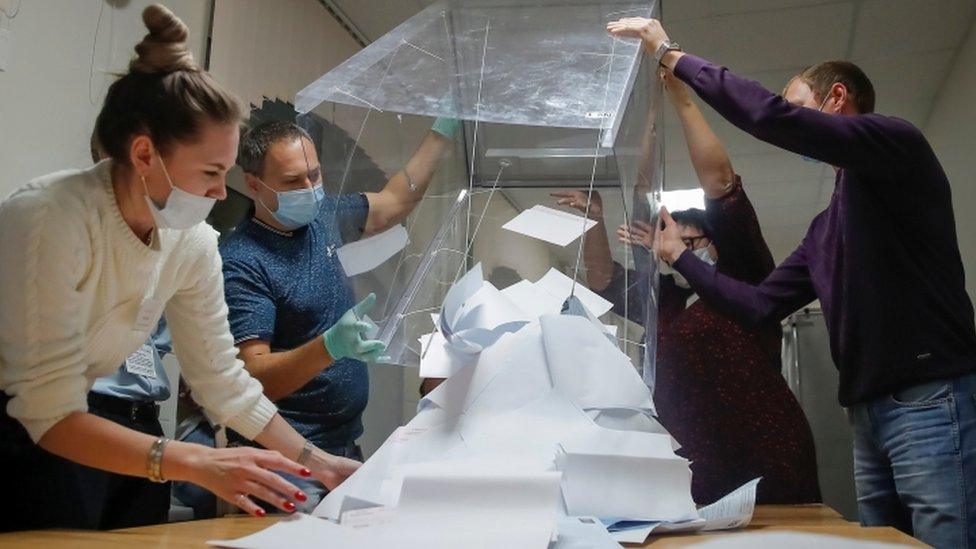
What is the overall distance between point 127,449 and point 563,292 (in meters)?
0.49

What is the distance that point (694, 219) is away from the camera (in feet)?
4.99

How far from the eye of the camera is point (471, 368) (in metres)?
0.77

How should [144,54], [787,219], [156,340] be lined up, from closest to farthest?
[144,54]
[156,340]
[787,219]

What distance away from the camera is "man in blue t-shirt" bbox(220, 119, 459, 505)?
1.00 meters

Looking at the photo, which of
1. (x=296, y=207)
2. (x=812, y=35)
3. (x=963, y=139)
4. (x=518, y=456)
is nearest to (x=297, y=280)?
(x=296, y=207)

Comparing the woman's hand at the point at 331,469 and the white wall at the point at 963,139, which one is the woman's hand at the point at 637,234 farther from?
the white wall at the point at 963,139

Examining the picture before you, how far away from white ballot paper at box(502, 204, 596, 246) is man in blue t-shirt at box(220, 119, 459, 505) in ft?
0.49

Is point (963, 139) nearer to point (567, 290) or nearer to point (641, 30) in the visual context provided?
point (641, 30)

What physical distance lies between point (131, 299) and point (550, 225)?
1.62ft

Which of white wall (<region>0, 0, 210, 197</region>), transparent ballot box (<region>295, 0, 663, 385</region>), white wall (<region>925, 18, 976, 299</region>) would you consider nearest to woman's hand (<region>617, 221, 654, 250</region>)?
transparent ballot box (<region>295, 0, 663, 385</region>)

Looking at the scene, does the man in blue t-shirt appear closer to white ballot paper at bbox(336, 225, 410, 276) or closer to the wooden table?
white ballot paper at bbox(336, 225, 410, 276)

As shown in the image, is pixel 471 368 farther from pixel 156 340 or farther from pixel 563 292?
pixel 156 340

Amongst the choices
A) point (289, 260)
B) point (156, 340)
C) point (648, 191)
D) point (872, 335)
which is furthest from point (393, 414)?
point (872, 335)

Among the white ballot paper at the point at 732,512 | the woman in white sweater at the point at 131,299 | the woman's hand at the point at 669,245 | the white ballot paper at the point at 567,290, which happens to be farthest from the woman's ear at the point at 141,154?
the woman's hand at the point at 669,245
